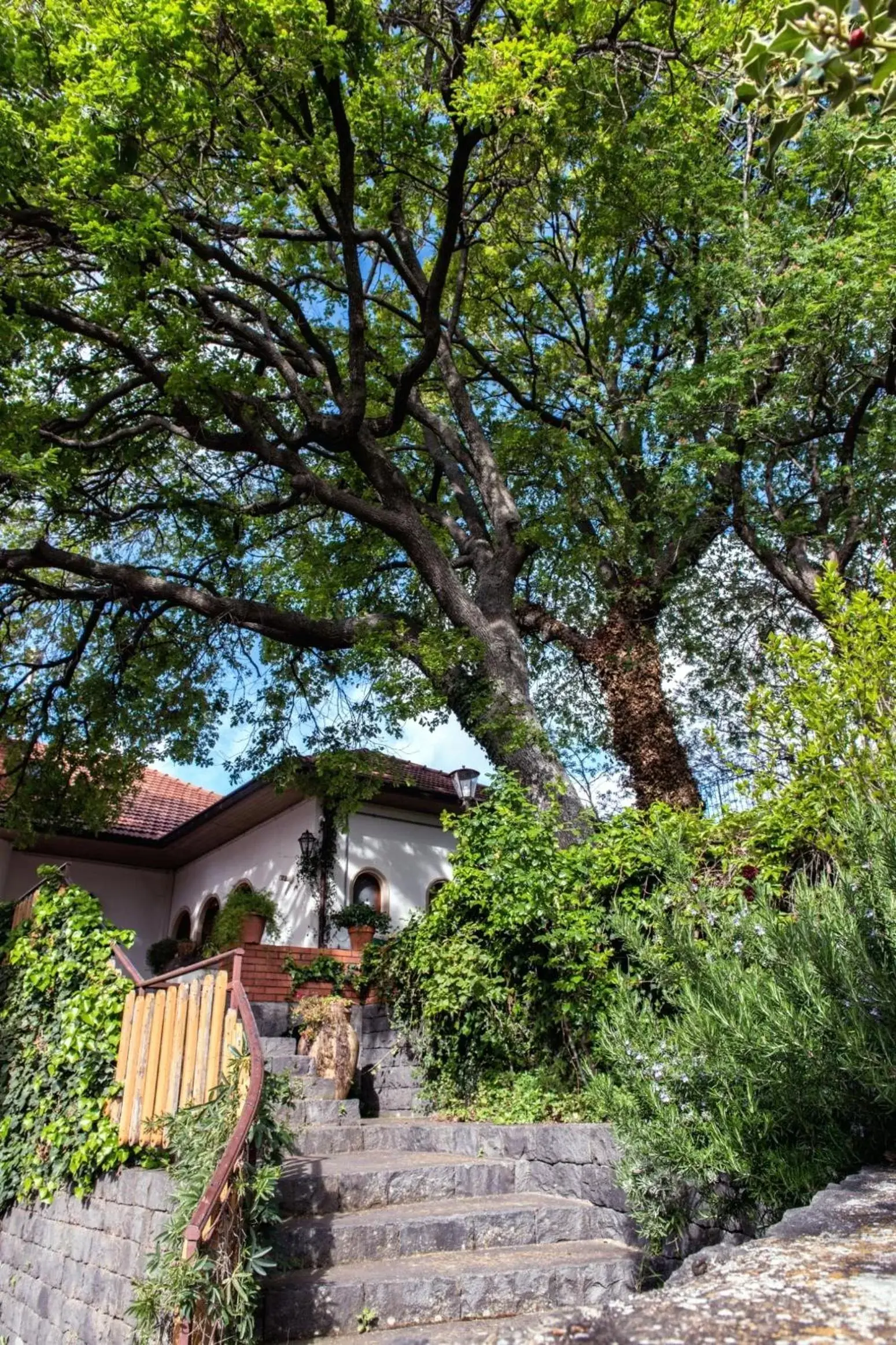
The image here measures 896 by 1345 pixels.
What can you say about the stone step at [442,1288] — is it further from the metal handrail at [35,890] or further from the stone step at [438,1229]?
the metal handrail at [35,890]

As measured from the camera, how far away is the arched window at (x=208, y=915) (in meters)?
18.0

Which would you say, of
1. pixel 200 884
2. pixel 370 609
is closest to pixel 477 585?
pixel 370 609

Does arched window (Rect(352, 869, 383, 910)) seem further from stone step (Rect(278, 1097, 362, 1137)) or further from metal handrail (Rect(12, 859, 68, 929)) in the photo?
metal handrail (Rect(12, 859, 68, 929))

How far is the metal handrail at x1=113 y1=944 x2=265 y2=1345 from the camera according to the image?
12.2ft

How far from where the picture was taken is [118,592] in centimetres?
1141

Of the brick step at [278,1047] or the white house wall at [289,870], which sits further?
the white house wall at [289,870]

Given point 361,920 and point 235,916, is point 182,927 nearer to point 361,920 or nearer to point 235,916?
point 235,916

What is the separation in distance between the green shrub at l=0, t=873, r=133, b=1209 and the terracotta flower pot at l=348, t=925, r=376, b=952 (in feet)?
22.8

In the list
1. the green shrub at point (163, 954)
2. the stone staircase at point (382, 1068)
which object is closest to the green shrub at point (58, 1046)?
the stone staircase at point (382, 1068)

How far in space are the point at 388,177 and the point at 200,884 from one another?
1397 cm

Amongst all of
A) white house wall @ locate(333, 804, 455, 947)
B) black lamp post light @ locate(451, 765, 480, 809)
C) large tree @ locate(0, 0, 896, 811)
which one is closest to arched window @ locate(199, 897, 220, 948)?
white house wall @ locate(333, 804, 455, 947)

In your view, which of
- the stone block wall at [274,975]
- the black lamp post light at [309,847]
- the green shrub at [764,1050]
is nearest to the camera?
the green shrub at [764,1050]

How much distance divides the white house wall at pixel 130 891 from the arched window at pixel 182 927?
14.8 inches

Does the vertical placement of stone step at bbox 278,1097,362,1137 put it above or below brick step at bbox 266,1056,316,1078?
below
